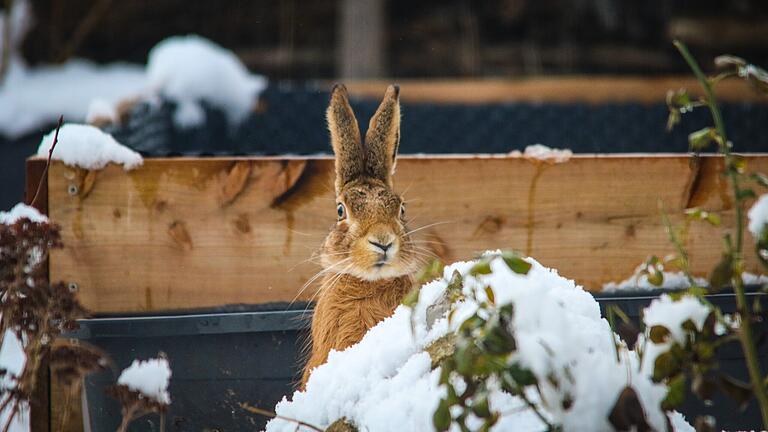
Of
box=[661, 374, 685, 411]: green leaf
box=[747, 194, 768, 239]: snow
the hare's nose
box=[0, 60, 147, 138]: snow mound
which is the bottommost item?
box=[661, 374, 685, 411]: green leaf

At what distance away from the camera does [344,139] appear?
6.21 ft

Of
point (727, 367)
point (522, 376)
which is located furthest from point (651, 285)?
point (522, 376)

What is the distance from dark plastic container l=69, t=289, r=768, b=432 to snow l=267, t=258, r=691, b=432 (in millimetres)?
591

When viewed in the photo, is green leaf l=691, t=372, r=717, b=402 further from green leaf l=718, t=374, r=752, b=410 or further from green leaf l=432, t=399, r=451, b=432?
green leaf l=432, t=399, r=451, b=432

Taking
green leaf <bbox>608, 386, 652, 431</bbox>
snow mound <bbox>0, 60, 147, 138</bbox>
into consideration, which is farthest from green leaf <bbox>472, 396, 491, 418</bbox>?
snow mound <bbox>0, 60, 147, 138</bbox>

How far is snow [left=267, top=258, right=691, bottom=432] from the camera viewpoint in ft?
3.46

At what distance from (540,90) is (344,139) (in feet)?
11.0

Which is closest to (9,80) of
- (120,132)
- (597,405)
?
(120,132)

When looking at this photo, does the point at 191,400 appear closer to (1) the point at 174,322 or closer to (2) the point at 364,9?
(1) the point at 174,322

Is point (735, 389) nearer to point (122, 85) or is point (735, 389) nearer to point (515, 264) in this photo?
point (515, 264)

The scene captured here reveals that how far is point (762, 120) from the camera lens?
3.60 meters

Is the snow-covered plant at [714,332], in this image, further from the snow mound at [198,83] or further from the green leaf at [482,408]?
the snow mound at [198,83]

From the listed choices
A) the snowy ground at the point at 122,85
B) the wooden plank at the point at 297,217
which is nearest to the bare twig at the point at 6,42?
the snowy ground at the point at 122,85

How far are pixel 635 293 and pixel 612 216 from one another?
0.68 feet
